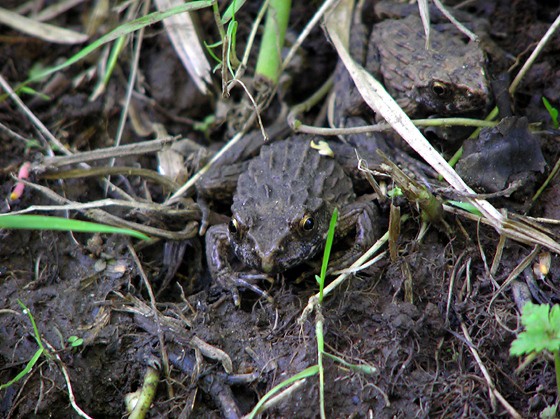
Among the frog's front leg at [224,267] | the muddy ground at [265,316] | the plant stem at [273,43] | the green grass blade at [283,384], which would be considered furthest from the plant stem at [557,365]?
the plant stem at [273,43]

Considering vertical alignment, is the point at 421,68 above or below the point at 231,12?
below

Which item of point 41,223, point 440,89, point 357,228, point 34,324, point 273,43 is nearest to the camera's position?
point 41,223

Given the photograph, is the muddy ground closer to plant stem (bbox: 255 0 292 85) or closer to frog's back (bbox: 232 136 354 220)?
frog's back (bbox: 232 136 354 220)

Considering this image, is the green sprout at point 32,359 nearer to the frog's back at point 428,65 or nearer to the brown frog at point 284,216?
the brown frog at point 284,216

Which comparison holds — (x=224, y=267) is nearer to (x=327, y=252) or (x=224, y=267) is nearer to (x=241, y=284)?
(x=241, y=284)

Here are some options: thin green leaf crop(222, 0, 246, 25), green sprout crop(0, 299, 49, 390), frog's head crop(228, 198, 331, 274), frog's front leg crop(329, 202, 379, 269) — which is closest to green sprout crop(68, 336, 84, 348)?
green sprout crop(0, 299, 49, 390)

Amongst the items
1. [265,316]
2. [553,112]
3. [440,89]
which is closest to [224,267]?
[265,316]
